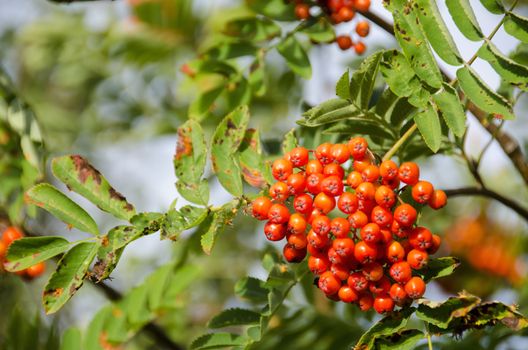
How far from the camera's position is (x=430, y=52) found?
1.52 metres

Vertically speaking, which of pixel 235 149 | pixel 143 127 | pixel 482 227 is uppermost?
pixel 235 149

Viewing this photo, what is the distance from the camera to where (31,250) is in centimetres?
154

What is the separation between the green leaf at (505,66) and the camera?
4.98 ft

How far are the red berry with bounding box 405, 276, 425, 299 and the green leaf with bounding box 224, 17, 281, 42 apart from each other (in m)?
1.04

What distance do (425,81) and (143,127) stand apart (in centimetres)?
262

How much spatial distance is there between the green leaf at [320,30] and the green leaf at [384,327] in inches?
36.6

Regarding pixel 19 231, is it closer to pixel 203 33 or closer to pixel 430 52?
pixel 430 52

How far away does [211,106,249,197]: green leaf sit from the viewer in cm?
170

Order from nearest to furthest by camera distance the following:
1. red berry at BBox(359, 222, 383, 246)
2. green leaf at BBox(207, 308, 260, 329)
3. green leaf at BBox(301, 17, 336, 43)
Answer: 1. red berry at BBox(359, 222, 383, 246)
2. green leaf at BBox(207, 308, 260, 329)
3. green leaf at BBox(301, 17, 336, 43)

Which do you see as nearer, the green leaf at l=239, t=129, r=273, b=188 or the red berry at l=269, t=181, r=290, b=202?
the red berry at l=269, t=181, r=290, b=202

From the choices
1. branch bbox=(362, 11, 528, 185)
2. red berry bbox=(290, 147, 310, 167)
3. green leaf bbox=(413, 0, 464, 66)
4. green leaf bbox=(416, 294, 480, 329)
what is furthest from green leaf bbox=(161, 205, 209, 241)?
branch bbox=(362, 11, 528, 185)

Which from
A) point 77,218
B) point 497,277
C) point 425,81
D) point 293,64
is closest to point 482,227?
point 497,277

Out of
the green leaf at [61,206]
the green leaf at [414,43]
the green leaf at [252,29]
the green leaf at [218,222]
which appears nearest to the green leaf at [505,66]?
the green leaf at [414,43]

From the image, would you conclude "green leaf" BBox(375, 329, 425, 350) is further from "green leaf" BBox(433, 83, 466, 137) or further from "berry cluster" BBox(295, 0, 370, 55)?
"berry cluster" BBox(295, 0, 370, 55)
